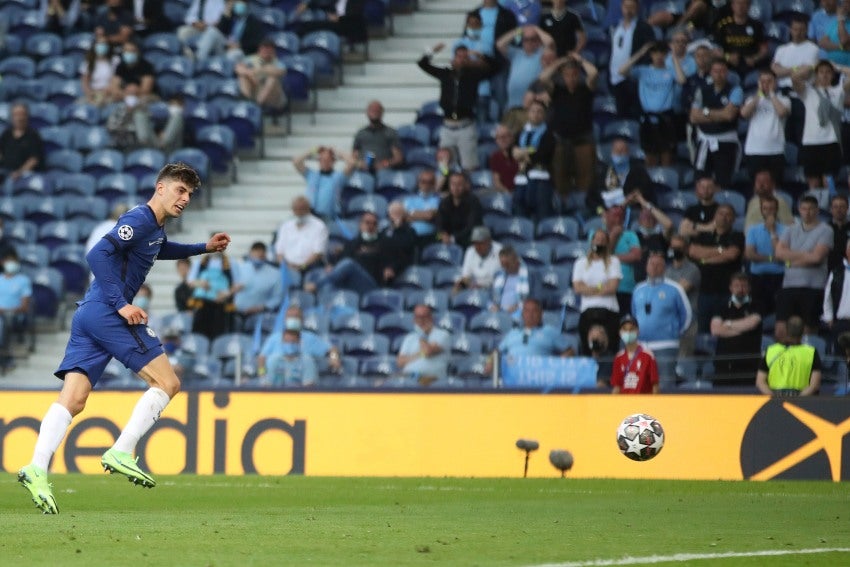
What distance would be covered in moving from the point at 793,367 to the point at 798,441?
764 mm

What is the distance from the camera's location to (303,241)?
19422mm


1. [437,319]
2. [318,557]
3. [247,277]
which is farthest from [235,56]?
[318,557]

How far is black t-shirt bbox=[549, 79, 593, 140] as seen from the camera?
18906 mm

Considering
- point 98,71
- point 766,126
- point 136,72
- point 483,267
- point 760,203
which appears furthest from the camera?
point 98,71

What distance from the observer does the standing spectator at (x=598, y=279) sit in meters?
17.0

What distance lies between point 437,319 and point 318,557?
35.0ft

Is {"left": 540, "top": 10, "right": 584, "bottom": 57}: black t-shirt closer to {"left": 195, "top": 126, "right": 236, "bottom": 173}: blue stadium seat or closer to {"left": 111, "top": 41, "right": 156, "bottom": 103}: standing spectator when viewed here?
{"left": 195, "top": 126, "right": 236, "bottom": 173}: blue stadium seat

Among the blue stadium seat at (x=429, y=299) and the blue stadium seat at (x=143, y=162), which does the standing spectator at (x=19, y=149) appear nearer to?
the blue stadium seat at (x=143, y=162)

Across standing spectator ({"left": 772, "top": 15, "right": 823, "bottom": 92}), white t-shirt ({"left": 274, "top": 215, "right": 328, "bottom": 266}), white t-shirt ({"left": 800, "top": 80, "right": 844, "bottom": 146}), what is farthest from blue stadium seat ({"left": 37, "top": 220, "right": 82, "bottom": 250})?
white t-shirt ({"left": 800, "top": 80, "right": 844, "bottom": 146})

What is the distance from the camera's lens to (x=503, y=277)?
58.5 ft

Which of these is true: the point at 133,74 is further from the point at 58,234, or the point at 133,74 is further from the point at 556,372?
the point at 556,372

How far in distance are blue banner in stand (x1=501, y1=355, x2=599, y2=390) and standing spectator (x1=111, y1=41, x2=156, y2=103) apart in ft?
28.2

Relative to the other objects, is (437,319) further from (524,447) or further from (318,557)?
(318,557)

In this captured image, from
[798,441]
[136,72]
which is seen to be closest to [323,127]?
[136,72]
